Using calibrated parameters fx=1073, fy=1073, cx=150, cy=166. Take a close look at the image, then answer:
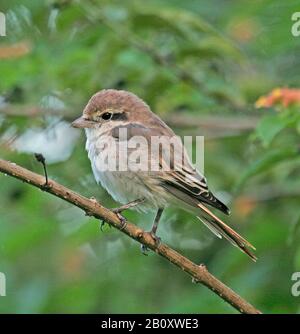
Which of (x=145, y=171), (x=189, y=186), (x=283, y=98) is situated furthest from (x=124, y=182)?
(x=283, y=98)

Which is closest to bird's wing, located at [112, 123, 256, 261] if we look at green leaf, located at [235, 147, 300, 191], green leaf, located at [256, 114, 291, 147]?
green leaf, located at [235, 147, 300, 191]

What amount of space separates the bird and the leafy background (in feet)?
2.10

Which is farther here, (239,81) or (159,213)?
(239,81)

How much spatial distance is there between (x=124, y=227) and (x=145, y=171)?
105 centimetres

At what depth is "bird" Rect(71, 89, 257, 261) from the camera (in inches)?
243

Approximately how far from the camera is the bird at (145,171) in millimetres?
6172

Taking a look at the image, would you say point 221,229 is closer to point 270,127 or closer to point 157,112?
point 270,127

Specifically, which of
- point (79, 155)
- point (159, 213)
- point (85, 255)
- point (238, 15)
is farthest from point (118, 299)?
point (238, 15)

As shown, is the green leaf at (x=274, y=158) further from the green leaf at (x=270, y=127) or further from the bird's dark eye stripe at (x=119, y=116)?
the bird's dark eye stripe at (x=119, y=116)

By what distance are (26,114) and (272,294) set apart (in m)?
2.08

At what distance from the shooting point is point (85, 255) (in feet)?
27.9

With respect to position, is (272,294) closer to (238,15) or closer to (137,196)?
Result: (137,196)

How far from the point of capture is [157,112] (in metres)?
7.80

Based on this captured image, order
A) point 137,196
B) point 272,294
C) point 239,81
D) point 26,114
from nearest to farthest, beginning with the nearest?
point 137,196, point 272,294, point 26,114, point 239,81
